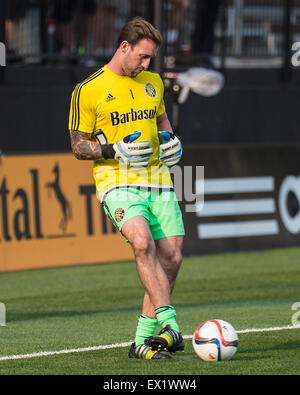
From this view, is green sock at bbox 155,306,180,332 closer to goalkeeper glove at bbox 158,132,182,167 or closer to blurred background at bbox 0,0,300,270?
goalkeeper glove at bbox 158,132,182,167

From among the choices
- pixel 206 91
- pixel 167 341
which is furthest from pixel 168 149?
pixel 206 91

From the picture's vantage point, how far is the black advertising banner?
15.3 meters

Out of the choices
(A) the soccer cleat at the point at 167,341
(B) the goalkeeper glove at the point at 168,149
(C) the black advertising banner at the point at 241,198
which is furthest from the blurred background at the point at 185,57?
(A) the soccer cleat at the point at 167,341

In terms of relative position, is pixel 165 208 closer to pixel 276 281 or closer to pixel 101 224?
pixel 276 281

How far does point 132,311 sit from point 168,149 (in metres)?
3.31

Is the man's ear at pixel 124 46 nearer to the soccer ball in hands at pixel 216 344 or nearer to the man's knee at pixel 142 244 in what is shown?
the man's knee at pixel 142 244

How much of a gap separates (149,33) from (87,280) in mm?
6049

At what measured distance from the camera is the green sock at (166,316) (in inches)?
294

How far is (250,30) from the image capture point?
2123 centimetres

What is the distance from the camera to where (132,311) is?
10.9 metres

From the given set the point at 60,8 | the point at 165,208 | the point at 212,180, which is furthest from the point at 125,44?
the point at 60,8

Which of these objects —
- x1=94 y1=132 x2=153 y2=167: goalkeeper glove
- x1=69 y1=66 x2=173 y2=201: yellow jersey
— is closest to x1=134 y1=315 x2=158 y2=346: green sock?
x1=69 y1=66 x2=173 y2=201: yellow jersey

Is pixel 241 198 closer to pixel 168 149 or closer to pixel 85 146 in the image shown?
pixel 168 149

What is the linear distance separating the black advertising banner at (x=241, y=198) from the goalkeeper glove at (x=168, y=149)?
6923 mm
